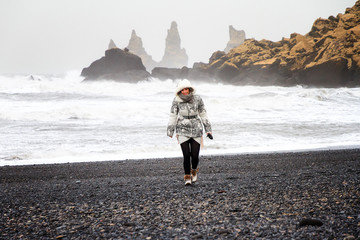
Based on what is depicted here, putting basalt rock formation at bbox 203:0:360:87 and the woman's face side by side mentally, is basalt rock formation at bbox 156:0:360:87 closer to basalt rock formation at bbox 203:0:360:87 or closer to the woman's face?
basalt rock formation at bbox 203:0:360:87

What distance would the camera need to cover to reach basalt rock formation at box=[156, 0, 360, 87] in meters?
58.8

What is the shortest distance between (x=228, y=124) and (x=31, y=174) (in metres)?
13.2

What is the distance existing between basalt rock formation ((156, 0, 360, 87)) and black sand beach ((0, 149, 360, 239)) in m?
59.6

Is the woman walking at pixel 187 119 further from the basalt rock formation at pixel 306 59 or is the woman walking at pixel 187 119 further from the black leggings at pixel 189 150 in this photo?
the basalt rock formation at pixel 306 59

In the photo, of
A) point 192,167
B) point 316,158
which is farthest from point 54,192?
point 316,158

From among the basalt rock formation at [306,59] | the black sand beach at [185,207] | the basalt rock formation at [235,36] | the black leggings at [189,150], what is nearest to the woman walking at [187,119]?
the black leggings at [189,150]

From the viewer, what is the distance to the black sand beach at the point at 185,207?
2.95 metres

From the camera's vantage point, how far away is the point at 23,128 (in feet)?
57.4

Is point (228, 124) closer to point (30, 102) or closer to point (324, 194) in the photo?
point (324, 194)

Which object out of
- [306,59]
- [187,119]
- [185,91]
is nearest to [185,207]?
[187,119]

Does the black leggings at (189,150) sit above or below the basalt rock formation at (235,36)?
below

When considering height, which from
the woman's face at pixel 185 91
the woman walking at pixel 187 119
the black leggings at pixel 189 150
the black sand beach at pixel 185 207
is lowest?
the black sand beach at pixel 185 207

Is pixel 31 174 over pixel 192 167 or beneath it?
beneath

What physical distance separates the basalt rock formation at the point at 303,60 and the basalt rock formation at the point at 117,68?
1494cm
